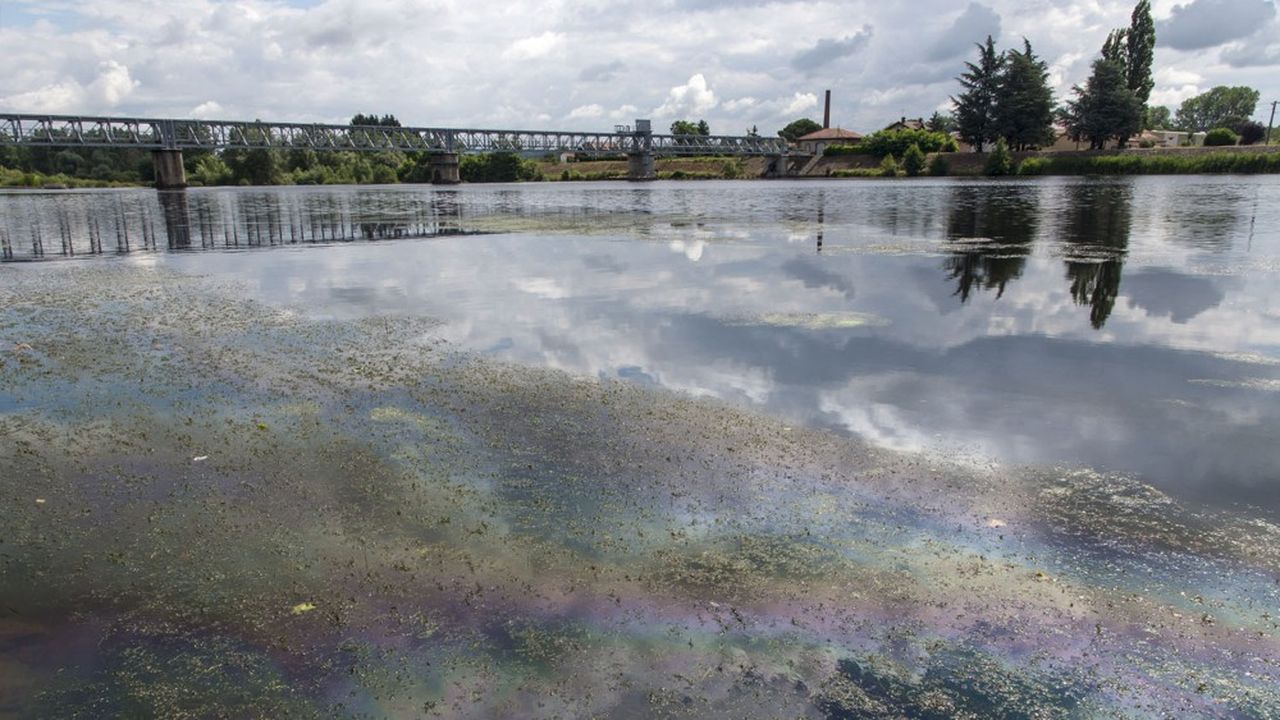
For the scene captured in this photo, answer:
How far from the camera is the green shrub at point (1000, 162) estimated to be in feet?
362

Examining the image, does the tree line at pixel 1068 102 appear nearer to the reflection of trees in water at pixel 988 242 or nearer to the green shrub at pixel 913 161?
the green shrub at pixel 913 161

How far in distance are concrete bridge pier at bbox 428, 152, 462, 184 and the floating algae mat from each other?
497ft

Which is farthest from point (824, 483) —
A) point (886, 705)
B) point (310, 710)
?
point (310, 710)

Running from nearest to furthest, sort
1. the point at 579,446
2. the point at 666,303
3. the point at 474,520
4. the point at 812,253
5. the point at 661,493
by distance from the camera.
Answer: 1. the point at 474,520
2. the point at 661,493
3. the point at 579,446
4. the point at 666,303
5. the point at 812,253

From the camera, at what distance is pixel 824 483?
7.25 metres

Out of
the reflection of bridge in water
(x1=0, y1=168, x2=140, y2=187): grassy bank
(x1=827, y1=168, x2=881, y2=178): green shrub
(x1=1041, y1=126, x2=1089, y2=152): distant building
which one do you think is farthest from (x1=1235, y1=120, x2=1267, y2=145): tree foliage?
(x1=0, y1=168, x2=140, y2=187): grassy bank

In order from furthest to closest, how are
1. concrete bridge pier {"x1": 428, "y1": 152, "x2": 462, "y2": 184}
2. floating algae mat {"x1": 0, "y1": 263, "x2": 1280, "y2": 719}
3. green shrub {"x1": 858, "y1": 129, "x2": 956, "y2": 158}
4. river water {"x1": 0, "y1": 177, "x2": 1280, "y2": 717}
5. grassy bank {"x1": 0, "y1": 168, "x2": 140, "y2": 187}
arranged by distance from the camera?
concrete bridge pier {"x1": 428, "y1": 152, "x2": 462, "y2": 184} < green shrub {"x1": 858, "y1": 129, "x2": 956, "y2": 158} < grassy bank {"x1": 0, "y1": 168, "x2": 140, "y2": 187} < river water {"x1": 0, "y1": 177, "x2": 1280, "y2": 717} < floating algae mat {"x1": 0, "y1": 263, "x2": 1280, "y2": 719}

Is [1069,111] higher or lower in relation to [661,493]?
higher

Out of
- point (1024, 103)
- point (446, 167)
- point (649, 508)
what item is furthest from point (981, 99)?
point (649, 508)

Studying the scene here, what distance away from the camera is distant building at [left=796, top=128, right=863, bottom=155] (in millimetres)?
164000

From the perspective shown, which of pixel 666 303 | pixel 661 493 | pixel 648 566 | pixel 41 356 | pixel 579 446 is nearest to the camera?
pixel 648 566

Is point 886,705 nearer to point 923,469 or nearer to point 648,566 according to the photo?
point 648,566

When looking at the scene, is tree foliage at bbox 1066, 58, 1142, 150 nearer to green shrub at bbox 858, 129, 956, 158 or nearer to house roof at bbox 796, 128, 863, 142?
green shrub at bbox 858, 129, 956, 158

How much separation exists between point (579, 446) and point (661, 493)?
148cm
